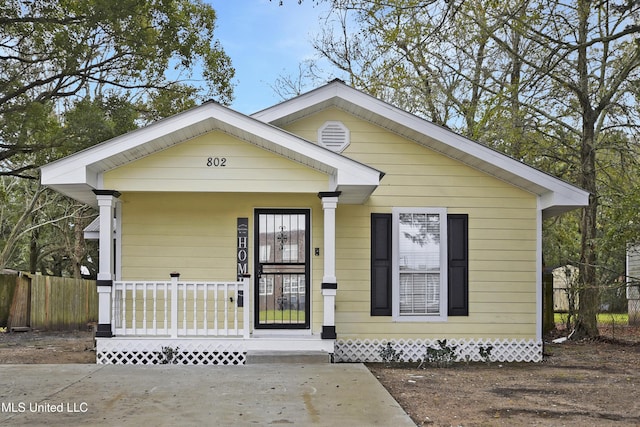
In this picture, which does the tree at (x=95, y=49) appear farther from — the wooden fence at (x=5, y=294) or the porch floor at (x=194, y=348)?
the porch floor at (x=194, y=348)

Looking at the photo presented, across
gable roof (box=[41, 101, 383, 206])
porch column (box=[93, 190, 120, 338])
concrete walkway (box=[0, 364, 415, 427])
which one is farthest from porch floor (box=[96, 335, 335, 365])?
gable roof (box=[41, 101, 383, 206])

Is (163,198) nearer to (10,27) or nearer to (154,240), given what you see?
(154,240)

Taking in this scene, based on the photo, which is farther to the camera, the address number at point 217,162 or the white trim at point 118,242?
the white trim at point 118,242

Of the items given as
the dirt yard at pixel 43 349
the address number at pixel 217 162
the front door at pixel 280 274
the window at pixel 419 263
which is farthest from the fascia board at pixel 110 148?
the window at pixel 419 263

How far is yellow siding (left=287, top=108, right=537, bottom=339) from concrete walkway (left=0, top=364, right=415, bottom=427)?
9.35 ft

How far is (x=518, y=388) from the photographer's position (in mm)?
8922

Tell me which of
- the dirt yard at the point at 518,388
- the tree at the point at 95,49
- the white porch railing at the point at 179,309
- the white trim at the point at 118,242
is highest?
the tree at the point at 95,49

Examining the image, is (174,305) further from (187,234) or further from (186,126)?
(186,126)

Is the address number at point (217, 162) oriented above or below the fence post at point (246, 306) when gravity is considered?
above

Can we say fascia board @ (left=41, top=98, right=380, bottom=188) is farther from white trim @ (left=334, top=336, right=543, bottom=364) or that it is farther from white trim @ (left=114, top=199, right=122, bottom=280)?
white trim @ (left=334, top=336, right=543, bottom=364)

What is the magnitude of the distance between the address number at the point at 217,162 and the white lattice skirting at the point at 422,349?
3.36 meters

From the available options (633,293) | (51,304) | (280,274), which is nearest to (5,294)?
(51,304)

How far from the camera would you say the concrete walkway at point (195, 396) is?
6535 mm

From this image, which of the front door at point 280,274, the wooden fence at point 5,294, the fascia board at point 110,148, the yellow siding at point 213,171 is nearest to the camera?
the fascia board at point 110,148
